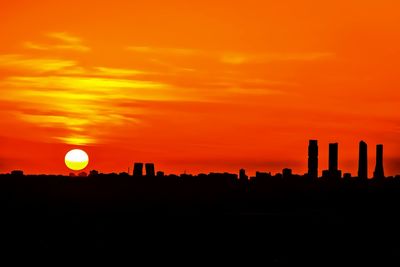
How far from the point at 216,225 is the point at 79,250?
247 inches

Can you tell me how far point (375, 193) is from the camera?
43.6m

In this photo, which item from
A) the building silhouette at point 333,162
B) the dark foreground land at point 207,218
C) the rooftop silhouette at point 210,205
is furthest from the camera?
the building silhouette at point 333,162

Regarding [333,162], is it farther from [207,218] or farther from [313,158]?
[207,218]

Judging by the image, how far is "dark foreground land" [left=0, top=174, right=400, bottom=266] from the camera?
107ft

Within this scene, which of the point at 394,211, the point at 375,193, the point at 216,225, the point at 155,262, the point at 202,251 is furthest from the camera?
the point at 375,193

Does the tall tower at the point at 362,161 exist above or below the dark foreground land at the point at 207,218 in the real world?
above

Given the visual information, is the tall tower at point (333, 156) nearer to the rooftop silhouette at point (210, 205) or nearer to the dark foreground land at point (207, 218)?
the rooftop silhouette at point (210, 205)

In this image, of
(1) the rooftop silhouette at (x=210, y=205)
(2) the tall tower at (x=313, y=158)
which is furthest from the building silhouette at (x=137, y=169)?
(2) the tall tower at (x=313, y=158)

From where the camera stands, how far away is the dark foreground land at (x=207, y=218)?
32.6 meters

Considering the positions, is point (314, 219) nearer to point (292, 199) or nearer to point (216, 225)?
point (216, 225)

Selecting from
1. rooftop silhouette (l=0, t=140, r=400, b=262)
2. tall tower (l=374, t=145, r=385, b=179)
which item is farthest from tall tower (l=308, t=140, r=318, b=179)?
tall tower (l=374, t=145, r=385, b=179)

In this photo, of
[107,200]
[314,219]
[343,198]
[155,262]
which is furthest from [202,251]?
[343,198]

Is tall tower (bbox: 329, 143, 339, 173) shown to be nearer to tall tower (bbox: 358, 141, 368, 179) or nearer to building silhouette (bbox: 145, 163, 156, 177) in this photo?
tall tower (bbox: 358, 141, 368, 179)

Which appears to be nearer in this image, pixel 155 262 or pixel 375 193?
pixel 155 262
